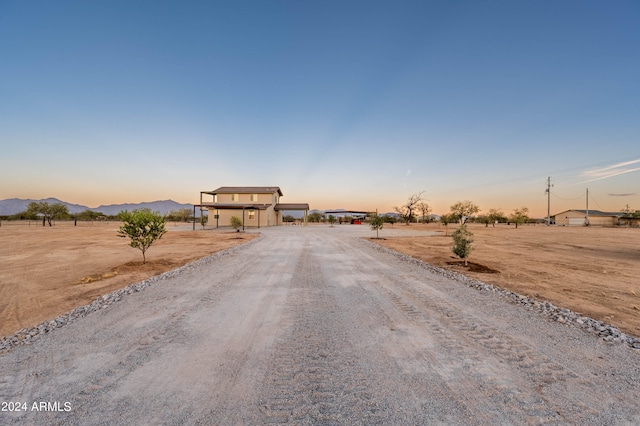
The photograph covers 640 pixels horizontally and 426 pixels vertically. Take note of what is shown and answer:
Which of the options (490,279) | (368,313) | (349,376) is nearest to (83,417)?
(349,376)

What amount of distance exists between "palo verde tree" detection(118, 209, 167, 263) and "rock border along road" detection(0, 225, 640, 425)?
593 centimetres

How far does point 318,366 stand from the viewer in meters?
3.32

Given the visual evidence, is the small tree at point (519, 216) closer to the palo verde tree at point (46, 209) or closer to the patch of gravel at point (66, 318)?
the patch of gravel at point (66, 318)

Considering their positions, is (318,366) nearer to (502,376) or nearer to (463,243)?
(502,376)

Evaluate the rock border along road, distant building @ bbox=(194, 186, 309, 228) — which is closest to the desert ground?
the rock border along road

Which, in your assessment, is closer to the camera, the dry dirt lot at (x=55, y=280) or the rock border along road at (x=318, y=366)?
the rock border along road at (x=318, y=366)

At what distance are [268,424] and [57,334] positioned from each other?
4435 millimetres

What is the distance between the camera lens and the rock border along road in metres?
2.52

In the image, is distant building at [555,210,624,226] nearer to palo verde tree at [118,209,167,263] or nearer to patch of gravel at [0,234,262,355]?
palo verde tree at [118,209,167,263]

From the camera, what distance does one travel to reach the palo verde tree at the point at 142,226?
416 inches

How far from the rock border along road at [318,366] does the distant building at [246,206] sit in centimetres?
3437

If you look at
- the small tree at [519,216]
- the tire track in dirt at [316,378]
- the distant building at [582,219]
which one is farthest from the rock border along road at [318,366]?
the distant building at [582,219]

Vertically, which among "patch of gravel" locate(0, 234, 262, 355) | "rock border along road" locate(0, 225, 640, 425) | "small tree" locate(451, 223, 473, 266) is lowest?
"patch of gravel" locate(0, 234, 262, 355)

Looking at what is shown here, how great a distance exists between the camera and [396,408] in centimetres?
254
